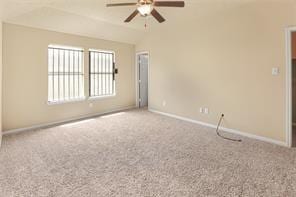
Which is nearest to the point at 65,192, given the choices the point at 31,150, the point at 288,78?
the point at 31,150

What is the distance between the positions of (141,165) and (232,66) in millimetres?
2946

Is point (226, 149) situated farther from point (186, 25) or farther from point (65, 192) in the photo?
point (186, 25)

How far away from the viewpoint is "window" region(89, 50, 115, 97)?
6109 millimetres

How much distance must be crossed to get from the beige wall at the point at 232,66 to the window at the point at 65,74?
2466mm

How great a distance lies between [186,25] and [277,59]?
246 cm

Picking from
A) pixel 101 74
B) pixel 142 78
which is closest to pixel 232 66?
pixel 142 78

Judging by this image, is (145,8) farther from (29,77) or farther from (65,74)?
(65,74)

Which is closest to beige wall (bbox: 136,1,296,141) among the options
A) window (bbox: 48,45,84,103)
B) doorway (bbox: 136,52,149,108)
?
doorway (bbox: 136,52,149,108)

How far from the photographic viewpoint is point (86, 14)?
14.8ft

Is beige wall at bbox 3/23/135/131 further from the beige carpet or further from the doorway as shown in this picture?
the doorway

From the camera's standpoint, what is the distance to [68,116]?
5.42 meters

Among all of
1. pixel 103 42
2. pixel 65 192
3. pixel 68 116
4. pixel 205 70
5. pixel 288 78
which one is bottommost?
pixel 65 192

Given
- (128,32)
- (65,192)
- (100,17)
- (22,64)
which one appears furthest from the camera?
(128,32)

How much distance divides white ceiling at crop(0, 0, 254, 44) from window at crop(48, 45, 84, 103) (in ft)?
2.00
